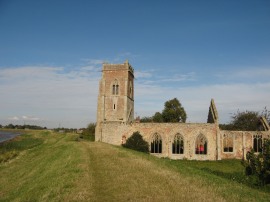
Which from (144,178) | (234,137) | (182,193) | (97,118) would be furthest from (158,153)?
(182,193)

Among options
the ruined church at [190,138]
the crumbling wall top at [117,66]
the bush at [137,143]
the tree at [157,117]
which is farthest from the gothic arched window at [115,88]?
the tree at [157,117]

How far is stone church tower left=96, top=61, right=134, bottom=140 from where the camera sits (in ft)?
143

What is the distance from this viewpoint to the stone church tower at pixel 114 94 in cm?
4362

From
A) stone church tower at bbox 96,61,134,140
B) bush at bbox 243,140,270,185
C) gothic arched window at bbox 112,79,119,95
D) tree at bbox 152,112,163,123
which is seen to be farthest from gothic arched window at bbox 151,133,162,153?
tree at bbox 152,112,163,123

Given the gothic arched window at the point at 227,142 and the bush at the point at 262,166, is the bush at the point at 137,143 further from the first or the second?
the bush at the point at 262,166

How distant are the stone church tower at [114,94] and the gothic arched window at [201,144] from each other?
11766 mm

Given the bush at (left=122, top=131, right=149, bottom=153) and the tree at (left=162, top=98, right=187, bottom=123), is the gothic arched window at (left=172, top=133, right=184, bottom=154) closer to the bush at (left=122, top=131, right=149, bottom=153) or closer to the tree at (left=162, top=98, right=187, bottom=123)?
the bush at (left=122, top=131, right=149, bottom=153)

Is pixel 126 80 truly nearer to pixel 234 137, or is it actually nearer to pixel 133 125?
pixel 133 125

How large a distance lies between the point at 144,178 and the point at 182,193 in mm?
2957

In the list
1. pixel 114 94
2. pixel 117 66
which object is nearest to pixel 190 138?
pixel 114 94

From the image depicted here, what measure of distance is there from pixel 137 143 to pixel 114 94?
11956 millimetres

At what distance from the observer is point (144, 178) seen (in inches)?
554

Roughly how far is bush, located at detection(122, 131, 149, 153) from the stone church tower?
27.3 ft

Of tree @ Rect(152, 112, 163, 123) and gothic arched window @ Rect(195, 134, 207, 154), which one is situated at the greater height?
tree @ Rect(152, 112, 163, 123)
